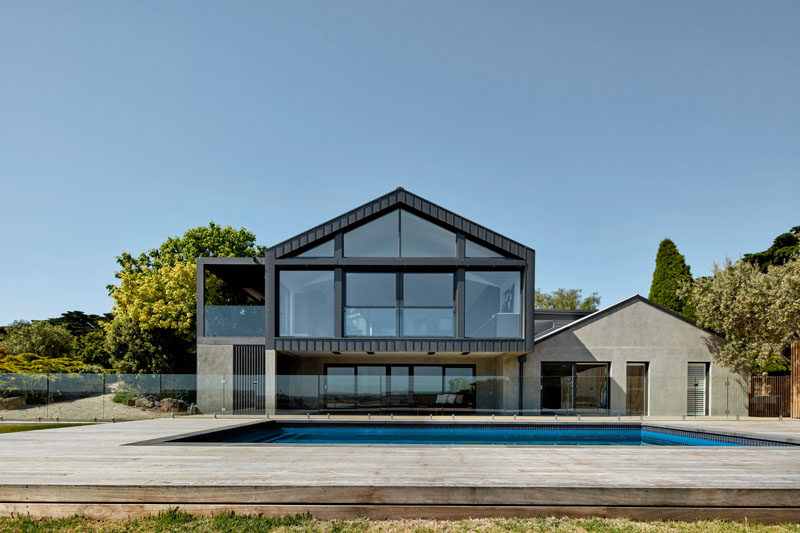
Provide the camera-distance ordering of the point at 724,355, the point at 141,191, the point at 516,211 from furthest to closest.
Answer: the point at 516,211, the point at 141,191, the point at 724,355

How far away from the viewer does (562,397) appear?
17.9 m

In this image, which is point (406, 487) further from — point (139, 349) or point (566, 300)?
point (566, 300)

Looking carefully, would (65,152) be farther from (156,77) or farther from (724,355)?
(724,355)

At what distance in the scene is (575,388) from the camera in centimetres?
1808

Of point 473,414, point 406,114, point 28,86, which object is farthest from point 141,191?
point 473,414

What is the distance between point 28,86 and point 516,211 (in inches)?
834

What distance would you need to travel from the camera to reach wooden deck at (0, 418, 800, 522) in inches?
203

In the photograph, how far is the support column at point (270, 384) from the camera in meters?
17.5

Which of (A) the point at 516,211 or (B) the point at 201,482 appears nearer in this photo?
(B) the point at 201,482

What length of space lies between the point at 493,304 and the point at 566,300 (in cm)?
3658

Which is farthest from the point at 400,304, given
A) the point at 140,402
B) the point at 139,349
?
the point at 139,349

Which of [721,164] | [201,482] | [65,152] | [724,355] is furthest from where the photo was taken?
[721,164]

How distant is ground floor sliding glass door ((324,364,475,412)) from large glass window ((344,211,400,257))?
4104 millimetres

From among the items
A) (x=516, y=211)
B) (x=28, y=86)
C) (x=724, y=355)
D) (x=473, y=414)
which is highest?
(x=28, y=86)
